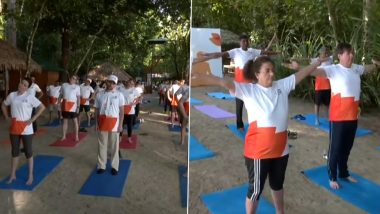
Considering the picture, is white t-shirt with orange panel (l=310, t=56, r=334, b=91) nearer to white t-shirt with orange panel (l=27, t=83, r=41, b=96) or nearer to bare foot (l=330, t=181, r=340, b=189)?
bare foot (l=330, t=181, r=340, b=189)

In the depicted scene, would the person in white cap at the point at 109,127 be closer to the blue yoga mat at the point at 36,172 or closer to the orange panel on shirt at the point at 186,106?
the blue yoga mat at the point at 36,172

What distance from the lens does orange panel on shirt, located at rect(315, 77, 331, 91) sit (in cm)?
81

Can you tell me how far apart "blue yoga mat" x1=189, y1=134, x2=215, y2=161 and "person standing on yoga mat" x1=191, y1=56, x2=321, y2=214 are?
0.38 feet

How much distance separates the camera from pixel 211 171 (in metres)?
0.83

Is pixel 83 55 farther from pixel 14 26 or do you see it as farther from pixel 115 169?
pixel 115 169

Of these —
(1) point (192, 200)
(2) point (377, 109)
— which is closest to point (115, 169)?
(1) point (192, 200)

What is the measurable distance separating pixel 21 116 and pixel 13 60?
1.00ft

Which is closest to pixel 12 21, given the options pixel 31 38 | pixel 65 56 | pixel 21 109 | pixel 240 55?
pixel 31 38

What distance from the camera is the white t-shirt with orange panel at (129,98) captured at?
3.34ft

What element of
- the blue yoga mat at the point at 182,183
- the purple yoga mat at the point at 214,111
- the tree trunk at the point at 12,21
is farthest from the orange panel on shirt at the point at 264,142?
the tree trunk at the point at 12,21

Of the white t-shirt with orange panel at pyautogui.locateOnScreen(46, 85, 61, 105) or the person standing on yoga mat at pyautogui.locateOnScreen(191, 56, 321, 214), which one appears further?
the white t-shirt with orange panel at pyautogui.locateOnScreen(46, 85, 61, 105)

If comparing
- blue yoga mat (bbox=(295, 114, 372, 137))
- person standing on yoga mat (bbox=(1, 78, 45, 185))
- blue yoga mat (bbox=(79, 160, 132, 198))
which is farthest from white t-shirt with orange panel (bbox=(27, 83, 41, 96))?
blue yoga mat (bbox=(295, 114, 372, 137))

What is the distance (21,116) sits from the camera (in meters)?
1.08

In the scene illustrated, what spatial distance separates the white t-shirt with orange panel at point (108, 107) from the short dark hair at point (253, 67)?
499 millimetres
